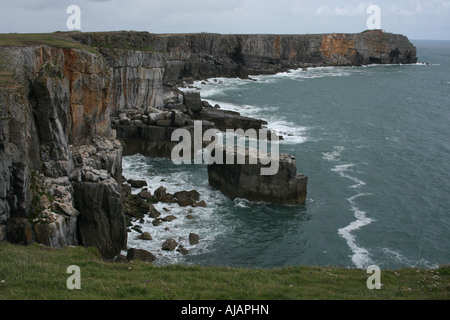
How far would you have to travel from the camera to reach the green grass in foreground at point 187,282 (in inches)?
635

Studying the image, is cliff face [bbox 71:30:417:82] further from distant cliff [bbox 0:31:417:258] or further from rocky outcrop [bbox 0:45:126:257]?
rocky outcrop [bbox 0:45:126:257]

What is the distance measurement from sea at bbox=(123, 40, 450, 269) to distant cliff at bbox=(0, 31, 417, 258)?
4.87m

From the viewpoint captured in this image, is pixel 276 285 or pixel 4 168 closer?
pixel 276 285

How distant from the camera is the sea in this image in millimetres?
33000

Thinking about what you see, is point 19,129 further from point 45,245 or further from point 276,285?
point 276,285

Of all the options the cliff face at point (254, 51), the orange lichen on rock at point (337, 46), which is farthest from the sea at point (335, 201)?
the orange lichen on rock at point (337, 46)

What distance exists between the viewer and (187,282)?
1783 centimetres

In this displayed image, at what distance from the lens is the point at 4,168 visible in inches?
942

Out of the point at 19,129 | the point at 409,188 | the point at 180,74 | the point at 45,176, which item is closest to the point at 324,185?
the point at 409,188

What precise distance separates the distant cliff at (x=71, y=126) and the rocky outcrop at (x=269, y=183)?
10.6 metres

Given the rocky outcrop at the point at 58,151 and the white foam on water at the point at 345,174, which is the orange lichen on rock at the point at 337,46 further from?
the rocky outcrop at the point at 58,151

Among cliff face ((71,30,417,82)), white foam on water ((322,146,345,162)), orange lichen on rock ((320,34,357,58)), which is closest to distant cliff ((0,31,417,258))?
cliff face ((71,30,417,82))

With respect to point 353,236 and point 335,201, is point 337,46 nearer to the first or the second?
point 335,201

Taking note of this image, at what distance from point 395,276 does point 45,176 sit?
2139cm
